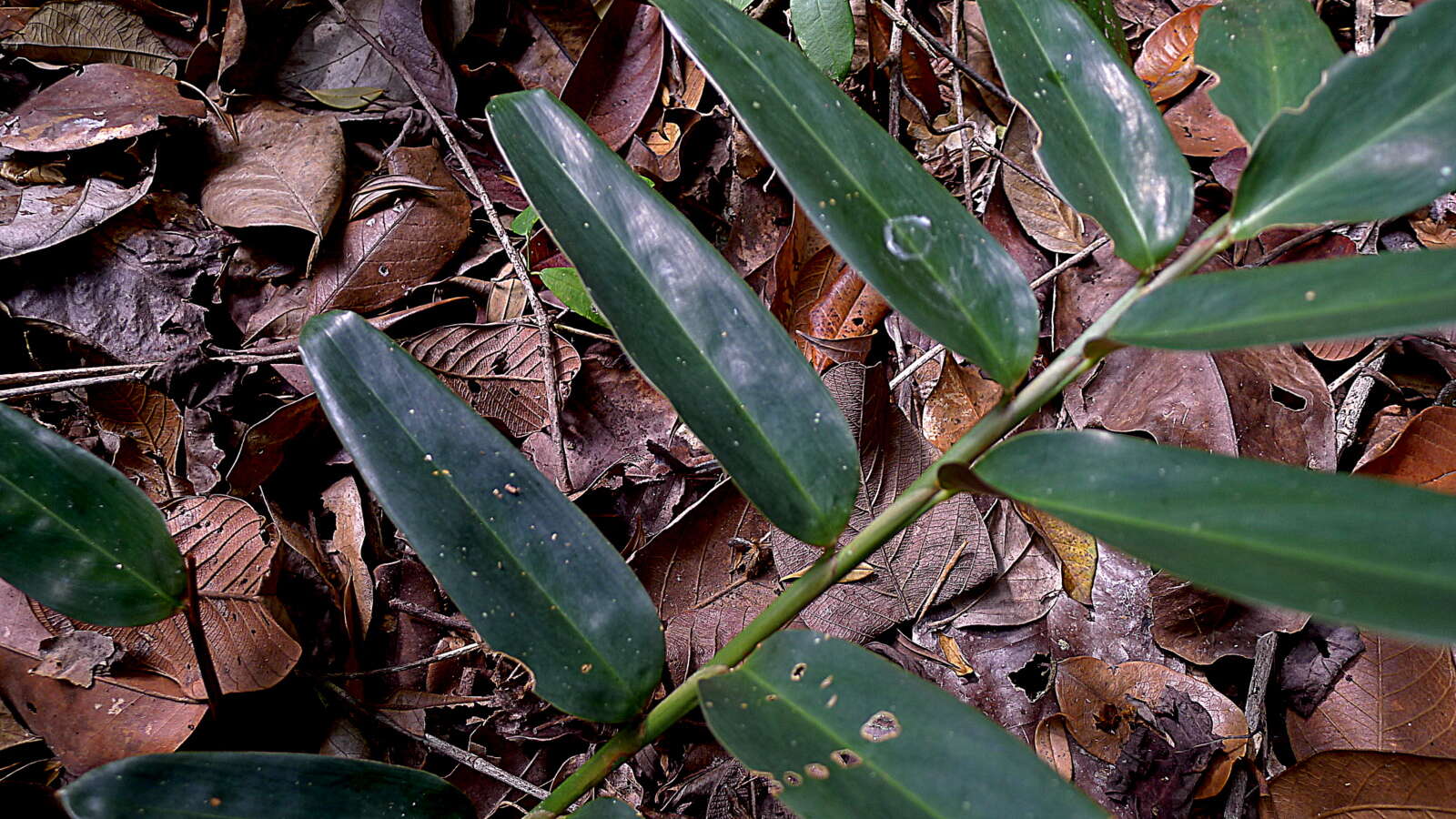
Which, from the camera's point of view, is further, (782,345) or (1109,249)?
(1109,249)

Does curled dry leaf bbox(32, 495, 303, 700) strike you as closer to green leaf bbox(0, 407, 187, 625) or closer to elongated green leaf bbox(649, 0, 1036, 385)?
green leaf bbox(0, 407, 187, 625)

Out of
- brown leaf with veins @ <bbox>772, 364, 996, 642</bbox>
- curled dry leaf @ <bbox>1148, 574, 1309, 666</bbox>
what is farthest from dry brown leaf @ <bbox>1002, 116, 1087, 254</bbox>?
curled dry leaf @ <bbox>1148, 574, 1309, 666</bbox>

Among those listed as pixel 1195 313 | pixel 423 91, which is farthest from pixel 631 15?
pixel 1195 313

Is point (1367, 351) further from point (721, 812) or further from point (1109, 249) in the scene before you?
point (721, 812)

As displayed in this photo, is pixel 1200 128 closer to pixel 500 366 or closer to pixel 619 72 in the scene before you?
pixel 619 72

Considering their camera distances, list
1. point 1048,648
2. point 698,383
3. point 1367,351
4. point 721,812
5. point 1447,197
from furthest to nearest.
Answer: point 1447,197 < point 1367,351 < point 1048,648 < point 721,812 < point 698,383
